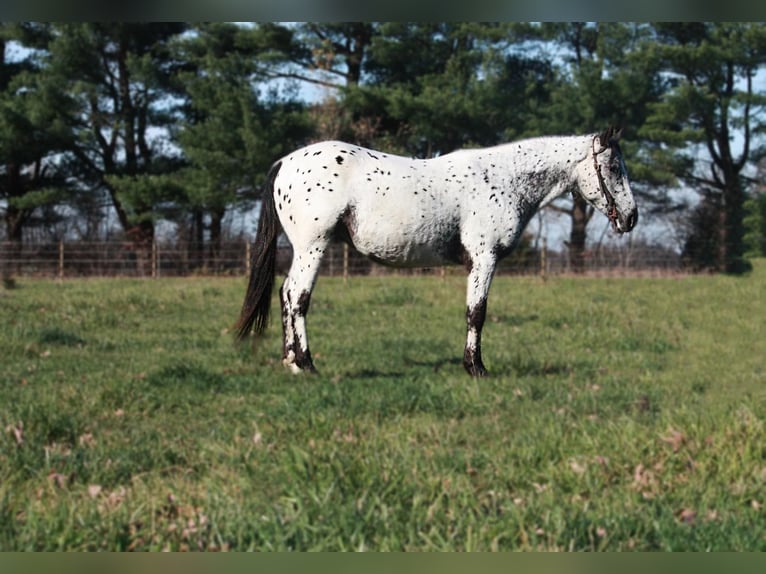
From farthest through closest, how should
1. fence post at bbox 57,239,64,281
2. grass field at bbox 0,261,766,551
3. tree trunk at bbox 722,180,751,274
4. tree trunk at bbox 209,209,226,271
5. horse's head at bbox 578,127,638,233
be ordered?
tree trunk at bbox 722,180,751,274
tree trunk at bbox 209,209,226,271
fence post at bbox 57,239,64,281
horse's head at bbox 578,127,638,233
grass field at bbox 0,261,766,551

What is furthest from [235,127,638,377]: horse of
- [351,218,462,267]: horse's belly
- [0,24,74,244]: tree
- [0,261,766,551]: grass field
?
[0,24,74,244]: tree

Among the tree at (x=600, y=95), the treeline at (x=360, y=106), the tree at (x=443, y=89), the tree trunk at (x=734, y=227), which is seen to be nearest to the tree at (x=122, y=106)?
the treeline at (x=360, y=106)

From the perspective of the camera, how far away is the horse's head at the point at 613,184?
223 inches

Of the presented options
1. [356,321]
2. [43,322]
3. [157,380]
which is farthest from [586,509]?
[43,322]

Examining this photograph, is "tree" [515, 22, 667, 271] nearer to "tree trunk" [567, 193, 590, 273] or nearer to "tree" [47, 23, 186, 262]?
"tree trunk" [567, 193, 590, 273]

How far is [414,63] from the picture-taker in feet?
84.7

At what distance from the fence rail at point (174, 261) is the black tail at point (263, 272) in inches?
694

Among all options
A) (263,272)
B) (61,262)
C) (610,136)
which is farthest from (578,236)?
(263,272)

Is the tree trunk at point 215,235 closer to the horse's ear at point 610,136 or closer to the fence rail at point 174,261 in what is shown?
the fence rail at point 174,261

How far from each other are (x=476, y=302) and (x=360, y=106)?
19794mm

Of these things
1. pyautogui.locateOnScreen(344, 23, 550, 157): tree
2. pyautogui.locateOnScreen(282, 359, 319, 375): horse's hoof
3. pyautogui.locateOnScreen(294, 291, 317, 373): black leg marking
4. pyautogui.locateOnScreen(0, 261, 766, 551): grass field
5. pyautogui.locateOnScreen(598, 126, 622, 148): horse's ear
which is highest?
A: pyautogui.locateOnScreen(344, 23, 550, 157): tree

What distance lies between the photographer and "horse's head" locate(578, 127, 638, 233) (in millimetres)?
5676

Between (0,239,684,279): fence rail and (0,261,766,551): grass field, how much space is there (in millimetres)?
15866

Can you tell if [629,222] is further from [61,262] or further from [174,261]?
[61,262]
